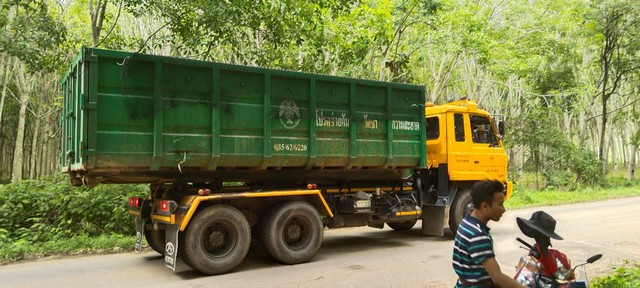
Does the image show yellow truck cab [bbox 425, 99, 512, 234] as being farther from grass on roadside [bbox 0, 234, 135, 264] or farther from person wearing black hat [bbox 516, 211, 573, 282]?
person wearing black hat [bbox 516, 211, 573, 282]

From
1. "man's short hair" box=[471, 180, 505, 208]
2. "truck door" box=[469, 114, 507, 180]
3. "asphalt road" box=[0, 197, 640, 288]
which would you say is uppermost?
"truck door" box=[469, 114, 507, 180]

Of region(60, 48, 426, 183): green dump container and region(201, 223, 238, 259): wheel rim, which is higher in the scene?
region(60, 48, 426, 183): green dump container

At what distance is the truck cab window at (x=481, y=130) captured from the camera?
9.88m

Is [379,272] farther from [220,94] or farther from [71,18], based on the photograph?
[71,18]

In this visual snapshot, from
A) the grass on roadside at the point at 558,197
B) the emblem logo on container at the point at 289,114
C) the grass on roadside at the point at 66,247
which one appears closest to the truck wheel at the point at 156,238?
the grass on roadside at the point at 66,247

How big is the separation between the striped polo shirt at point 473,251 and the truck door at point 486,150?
23.1ft

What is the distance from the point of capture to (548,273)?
10.5 ft

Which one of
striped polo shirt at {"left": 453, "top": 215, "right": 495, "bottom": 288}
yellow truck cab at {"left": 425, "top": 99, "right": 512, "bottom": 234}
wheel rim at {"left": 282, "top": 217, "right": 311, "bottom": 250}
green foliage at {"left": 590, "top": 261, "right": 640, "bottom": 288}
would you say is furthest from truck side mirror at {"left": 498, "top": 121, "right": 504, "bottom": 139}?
striped polo shirt at {"left": 453, "top": 215, "right": 495, "bottom": 288}

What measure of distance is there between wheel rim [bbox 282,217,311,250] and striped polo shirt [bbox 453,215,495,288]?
460 cm

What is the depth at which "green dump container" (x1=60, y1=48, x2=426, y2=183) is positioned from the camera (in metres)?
6.19

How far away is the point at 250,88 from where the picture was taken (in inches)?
281

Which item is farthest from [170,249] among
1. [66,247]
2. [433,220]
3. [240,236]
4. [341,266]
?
[433,220]

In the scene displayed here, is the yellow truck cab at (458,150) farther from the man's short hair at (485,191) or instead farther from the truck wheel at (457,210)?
the man's short hair at (485,191)

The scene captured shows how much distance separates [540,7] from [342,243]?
19.0 meters
